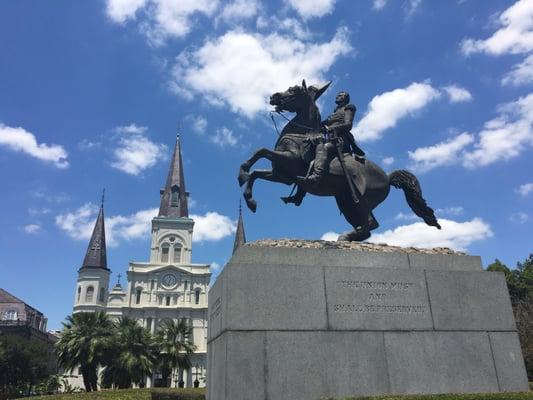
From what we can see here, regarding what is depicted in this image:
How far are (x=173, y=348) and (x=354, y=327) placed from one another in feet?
112

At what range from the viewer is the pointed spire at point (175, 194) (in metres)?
91.8

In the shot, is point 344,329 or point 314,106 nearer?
point 344,329

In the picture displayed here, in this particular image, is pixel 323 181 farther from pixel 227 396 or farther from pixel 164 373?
pixel 164 373

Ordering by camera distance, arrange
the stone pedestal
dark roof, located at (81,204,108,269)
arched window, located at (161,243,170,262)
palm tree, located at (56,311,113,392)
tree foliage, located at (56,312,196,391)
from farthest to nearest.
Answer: arched window, located at (161,243,170,262) → dark roof, located at (81,204,108,269) → palm tree, located at (56,311,113,392) → tree foliage, located at (56,312,196,391) → the stone pedestal

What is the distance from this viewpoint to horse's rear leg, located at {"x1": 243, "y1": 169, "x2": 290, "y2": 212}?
29.5 ft

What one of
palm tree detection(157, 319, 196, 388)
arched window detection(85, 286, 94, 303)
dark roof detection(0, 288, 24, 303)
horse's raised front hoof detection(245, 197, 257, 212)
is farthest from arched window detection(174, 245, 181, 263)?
horse's raised front hoof detection(245, 197, 257, 212)

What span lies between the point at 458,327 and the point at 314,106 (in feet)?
17.5

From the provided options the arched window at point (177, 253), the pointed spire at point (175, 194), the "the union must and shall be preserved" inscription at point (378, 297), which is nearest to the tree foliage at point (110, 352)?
the "the union must and shall be preserved" inscription at point (378, 297)

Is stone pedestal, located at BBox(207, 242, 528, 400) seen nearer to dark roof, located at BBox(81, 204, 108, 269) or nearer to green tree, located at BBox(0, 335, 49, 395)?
green tree, located at BBox(0, 335, 49, 395)

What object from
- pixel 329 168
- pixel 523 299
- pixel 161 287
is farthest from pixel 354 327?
pixel 161 287

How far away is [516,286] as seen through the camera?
1748 inches

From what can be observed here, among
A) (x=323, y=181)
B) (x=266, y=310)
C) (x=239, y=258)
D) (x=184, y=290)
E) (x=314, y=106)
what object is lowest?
(x=266, y=310)

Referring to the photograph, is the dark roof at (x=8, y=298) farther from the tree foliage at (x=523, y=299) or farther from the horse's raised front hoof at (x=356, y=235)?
the horse's raised front hoof at (x=356, y=235)

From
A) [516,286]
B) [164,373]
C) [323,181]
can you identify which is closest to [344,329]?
[323,181]
